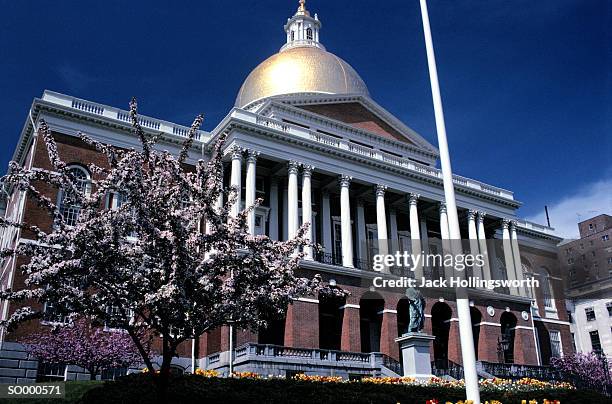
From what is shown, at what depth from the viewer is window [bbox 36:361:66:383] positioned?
31.4 metres

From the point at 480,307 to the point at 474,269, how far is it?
3.55 m

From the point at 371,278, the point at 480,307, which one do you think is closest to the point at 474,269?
the point at 480,307

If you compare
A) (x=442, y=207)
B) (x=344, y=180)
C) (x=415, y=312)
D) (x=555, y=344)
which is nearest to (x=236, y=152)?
(x=344, y=180)

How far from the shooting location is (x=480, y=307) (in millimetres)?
47062

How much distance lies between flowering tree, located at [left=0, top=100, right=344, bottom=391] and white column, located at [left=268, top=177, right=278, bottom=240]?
2538 centimetres

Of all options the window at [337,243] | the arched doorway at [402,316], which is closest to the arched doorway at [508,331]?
the arched doorway at [402,316]

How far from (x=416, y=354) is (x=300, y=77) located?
3014 cm

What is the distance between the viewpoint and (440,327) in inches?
1837

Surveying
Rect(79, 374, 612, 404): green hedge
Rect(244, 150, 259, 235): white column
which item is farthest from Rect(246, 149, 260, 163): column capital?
Rect(79, 374, 612, 404): green hedge

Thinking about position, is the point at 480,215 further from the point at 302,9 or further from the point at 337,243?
the point at 302,9

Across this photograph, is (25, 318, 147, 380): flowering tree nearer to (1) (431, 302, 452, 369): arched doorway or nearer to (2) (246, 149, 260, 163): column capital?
(2) (246, 149, 260, 163): column capital

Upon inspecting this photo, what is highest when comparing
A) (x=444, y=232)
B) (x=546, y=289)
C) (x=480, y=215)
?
(x=480, y=215)

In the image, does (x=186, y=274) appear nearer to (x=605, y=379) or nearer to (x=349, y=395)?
(x=349, y=395)

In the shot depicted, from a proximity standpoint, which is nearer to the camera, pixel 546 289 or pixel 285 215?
pixel 285 215
